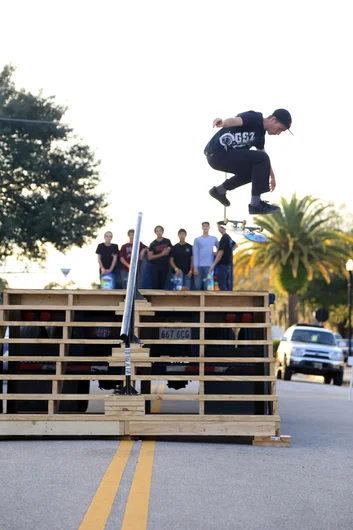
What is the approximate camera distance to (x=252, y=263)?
177 feet

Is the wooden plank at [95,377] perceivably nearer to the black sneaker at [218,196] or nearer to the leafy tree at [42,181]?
the black sneaker at [218,196]

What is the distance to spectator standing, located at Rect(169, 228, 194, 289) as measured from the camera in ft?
60.9

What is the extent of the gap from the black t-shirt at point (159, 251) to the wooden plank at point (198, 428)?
23.5 feet

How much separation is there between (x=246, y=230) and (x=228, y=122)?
1860mm

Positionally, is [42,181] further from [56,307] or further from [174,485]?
[174,485]

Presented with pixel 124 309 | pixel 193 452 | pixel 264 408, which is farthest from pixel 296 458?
pixel 124 309

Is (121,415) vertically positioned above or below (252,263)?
below

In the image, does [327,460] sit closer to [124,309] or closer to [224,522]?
[124,309]

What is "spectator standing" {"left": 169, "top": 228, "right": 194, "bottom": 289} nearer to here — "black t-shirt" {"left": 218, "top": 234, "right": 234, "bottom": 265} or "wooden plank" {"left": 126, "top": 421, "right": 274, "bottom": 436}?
"black t-shirt" {"left": 218, "top": 234, "right": 234, "bottom": 265}

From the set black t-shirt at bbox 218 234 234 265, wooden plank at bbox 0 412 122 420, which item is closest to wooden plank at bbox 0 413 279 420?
wooden plank at bbox 0 412 122 420

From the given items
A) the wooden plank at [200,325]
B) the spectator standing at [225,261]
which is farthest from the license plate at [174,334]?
the spectator standing at [225,261]

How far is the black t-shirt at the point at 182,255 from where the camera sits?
731 inches

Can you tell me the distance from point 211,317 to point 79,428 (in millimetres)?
2372

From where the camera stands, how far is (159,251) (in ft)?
60.3
